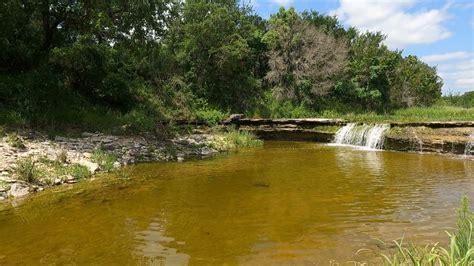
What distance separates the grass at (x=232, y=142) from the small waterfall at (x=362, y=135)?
476 centimetres

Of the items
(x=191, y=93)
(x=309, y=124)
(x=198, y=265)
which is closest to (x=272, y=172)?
(x=198, y=265)

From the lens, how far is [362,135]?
73.0ft

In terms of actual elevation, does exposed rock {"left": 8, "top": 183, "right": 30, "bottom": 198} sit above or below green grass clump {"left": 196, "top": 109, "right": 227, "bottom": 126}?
below

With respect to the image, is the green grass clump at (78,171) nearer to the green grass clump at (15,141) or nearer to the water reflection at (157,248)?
the green grass clump at (15,141)

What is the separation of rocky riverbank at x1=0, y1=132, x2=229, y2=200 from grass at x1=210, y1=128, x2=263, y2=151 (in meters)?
0.10

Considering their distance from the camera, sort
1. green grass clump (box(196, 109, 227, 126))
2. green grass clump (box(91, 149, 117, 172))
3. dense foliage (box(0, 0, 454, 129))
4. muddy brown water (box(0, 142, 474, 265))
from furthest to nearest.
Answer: green grass clump (box(196, 109, 227, 126)) → dense foliage (box(0, 0, 454, 129)) → green grass clump (box(91, 149, 117, 172)) → muddy brown water (box(0, 142, 474, 265))

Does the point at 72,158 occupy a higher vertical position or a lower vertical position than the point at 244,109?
lower

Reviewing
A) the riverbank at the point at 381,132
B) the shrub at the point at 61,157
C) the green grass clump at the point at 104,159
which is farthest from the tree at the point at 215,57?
the shrub at the point at 61,157

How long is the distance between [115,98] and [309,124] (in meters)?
11.6

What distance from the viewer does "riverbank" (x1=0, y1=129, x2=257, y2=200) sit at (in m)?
10.7

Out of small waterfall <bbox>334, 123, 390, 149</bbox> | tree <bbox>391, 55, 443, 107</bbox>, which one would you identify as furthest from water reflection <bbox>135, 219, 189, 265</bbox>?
tree <bbox>391, 55, 443, 107</bbox>

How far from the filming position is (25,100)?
16.9 meters

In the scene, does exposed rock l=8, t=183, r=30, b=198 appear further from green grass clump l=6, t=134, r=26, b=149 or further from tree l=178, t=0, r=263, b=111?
→ tree l=178, t=0, r=263, b=111

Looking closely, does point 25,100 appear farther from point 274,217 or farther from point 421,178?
point 421,178
